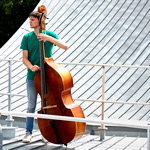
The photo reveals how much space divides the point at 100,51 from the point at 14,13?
16.0 metres

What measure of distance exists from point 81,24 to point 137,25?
1131 mm

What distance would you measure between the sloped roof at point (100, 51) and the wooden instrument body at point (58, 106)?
2.67 m

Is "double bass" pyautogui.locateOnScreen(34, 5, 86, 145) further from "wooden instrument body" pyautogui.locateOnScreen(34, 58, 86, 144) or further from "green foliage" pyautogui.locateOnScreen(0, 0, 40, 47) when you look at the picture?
"green foliage" pyautogui.locateOnScreen(0, 0, 40, 47)

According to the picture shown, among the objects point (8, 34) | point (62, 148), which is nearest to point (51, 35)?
point (62, 148)

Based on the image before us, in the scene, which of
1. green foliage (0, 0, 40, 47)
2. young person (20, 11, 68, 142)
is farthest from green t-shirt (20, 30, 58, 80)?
green foliage (0, 0, 40, 47)

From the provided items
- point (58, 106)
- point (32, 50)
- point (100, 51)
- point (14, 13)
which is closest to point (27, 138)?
point (58, 106)

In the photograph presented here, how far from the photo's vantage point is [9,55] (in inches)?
381

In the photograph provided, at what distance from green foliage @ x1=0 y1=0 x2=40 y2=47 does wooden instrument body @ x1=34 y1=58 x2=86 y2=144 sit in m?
19.3

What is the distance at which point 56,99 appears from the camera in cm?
501

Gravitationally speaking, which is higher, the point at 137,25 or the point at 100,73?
the point at 137,25

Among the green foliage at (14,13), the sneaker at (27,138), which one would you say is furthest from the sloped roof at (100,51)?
the green foliage at (14,13)

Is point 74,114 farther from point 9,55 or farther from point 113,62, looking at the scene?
point 9,55

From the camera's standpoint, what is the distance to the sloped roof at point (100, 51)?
821 cm

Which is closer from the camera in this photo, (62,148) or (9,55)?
(62,148)
